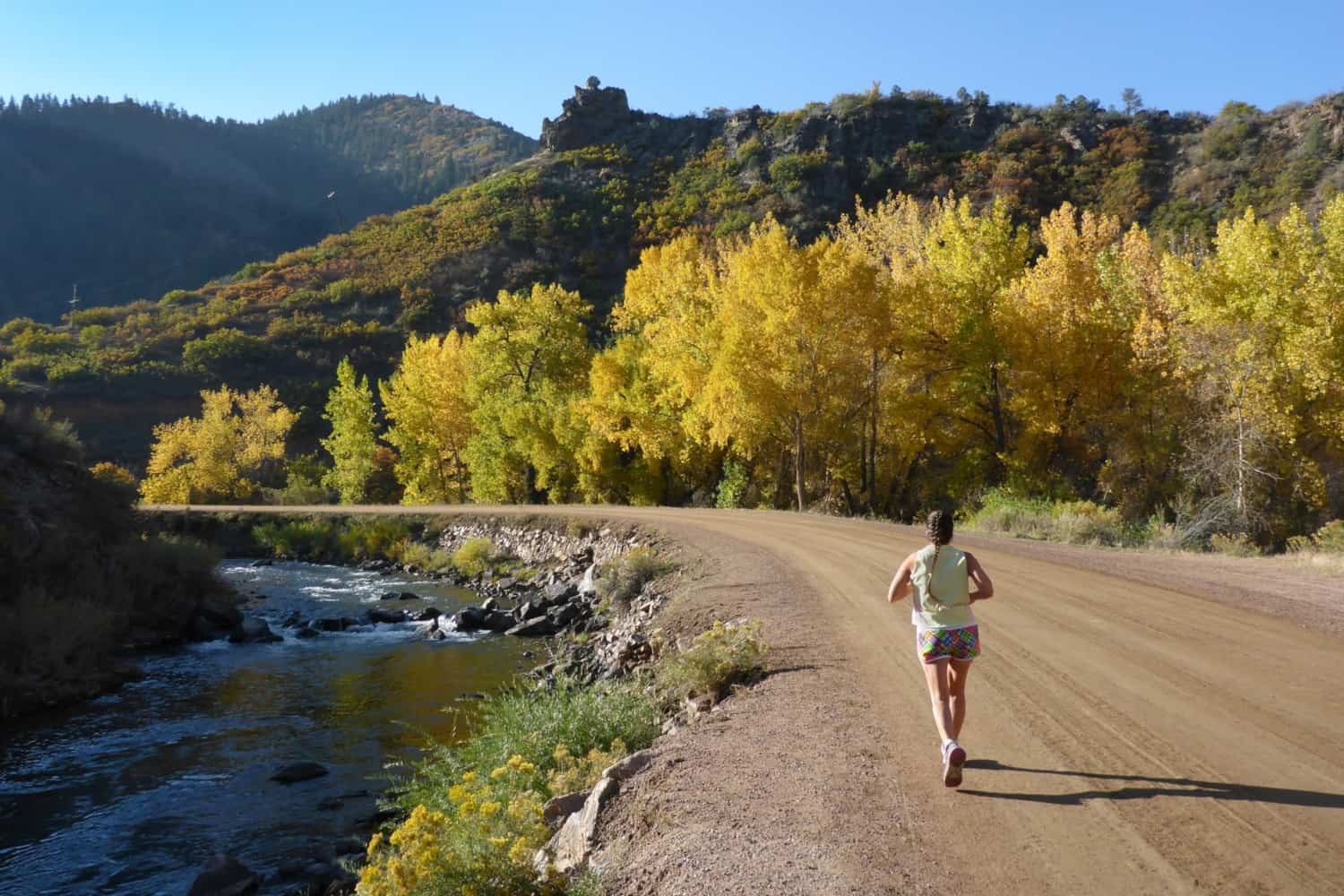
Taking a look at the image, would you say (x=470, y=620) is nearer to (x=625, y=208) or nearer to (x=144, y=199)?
(x=625, y=208)

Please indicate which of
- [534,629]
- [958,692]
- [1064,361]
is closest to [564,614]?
[534,629]

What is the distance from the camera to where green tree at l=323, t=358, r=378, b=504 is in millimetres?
48250

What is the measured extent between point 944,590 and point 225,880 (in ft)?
22.9

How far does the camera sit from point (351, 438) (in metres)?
48.3

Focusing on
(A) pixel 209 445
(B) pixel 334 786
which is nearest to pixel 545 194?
(A) pixel 209 445

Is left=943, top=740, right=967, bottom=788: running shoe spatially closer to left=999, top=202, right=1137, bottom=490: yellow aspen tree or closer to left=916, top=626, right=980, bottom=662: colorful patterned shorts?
left=916, top=626, right=980, bottom=662: colorful patterned shorts

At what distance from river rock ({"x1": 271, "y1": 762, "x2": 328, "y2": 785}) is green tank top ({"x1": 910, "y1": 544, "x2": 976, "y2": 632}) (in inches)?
340

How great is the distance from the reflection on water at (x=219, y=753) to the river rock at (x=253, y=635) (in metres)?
0.30

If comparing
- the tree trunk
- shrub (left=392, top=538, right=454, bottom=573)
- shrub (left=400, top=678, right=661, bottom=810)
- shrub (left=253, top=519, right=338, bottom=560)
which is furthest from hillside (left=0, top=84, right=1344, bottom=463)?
shrub (left=400, top=678, right=661, bottom=810)

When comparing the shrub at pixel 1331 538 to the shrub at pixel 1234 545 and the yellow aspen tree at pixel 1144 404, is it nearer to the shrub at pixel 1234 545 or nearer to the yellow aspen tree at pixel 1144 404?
the shrub at pixel 1234 545

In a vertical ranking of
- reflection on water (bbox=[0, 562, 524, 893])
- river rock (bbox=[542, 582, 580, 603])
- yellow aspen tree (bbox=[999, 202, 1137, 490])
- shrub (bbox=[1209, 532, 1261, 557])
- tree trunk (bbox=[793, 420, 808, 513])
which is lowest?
reflection on water (bbox=[0, 562, 524, 893])

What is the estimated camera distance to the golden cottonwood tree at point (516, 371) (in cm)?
4062

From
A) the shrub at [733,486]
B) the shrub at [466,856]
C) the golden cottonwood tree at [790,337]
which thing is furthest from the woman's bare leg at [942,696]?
the shrub at [733,486]

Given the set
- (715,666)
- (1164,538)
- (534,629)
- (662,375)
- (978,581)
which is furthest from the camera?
(662,375)
